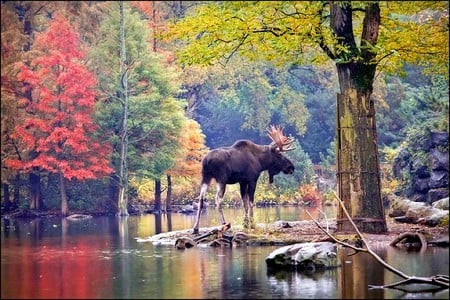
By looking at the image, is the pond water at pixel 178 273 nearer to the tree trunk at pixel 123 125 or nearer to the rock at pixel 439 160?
the rock at pixel 439 160

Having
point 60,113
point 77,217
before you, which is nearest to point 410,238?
point 77,217

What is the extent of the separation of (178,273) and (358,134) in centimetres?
809

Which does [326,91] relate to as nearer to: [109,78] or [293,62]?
[109,78]

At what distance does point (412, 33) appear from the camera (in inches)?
902

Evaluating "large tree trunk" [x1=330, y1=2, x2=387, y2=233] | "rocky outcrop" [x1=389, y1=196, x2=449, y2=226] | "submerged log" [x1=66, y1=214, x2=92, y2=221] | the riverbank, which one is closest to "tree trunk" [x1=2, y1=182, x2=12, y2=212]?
"submerged log" [x1=66, y1=214, x2=92, y2=221]

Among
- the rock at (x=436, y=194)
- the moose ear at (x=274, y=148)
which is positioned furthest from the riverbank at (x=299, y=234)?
the rock at (x=436, y=194)

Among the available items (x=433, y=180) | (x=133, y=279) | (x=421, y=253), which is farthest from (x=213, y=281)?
(x=433, y=180)

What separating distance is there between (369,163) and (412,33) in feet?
11.7

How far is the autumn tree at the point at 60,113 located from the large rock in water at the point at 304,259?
2314cm

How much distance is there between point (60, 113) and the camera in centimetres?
3944

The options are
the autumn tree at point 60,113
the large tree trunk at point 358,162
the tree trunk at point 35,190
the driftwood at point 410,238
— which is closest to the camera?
the driftwood at point 410,238

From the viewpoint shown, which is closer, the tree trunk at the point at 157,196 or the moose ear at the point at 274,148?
the moose ear at the point at 274,148

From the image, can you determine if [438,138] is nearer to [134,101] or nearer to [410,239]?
[410,239]

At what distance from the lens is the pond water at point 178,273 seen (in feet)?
43.5
